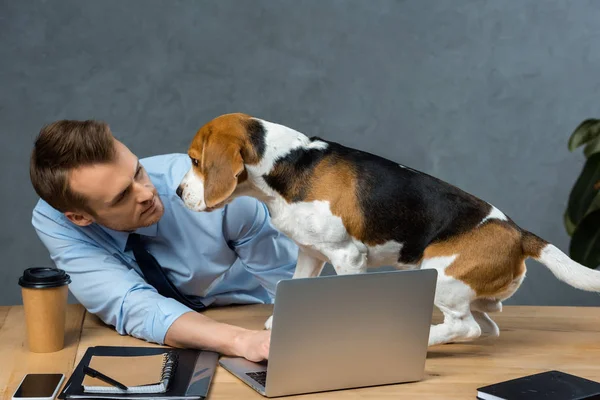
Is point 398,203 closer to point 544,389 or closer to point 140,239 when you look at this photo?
point 544,389

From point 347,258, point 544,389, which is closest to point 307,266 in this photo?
point 347,258

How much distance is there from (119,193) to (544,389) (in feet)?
3.35

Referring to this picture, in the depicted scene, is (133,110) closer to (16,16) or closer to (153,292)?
(16,16)

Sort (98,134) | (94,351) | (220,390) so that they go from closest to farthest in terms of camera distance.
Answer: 1. (220,390)
2. (94,351)
3. (98,134)

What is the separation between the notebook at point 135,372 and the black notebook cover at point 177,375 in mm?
12

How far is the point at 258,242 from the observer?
217 cm

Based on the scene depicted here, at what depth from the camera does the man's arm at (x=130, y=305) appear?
1642 millimetres

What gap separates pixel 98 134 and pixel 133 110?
1.77 metres

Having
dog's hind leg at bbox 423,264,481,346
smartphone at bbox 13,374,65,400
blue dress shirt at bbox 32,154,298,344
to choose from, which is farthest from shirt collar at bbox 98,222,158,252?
dog's hind leg at bbox 423,264,481,346

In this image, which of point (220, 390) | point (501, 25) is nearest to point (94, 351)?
point (220, 390)

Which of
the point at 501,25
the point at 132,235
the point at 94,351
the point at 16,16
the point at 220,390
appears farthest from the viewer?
the point at 501,25

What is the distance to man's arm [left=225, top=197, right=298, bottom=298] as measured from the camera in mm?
2082

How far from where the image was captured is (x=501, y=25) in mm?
3625

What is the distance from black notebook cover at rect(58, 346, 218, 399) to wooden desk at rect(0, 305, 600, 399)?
0.03m
